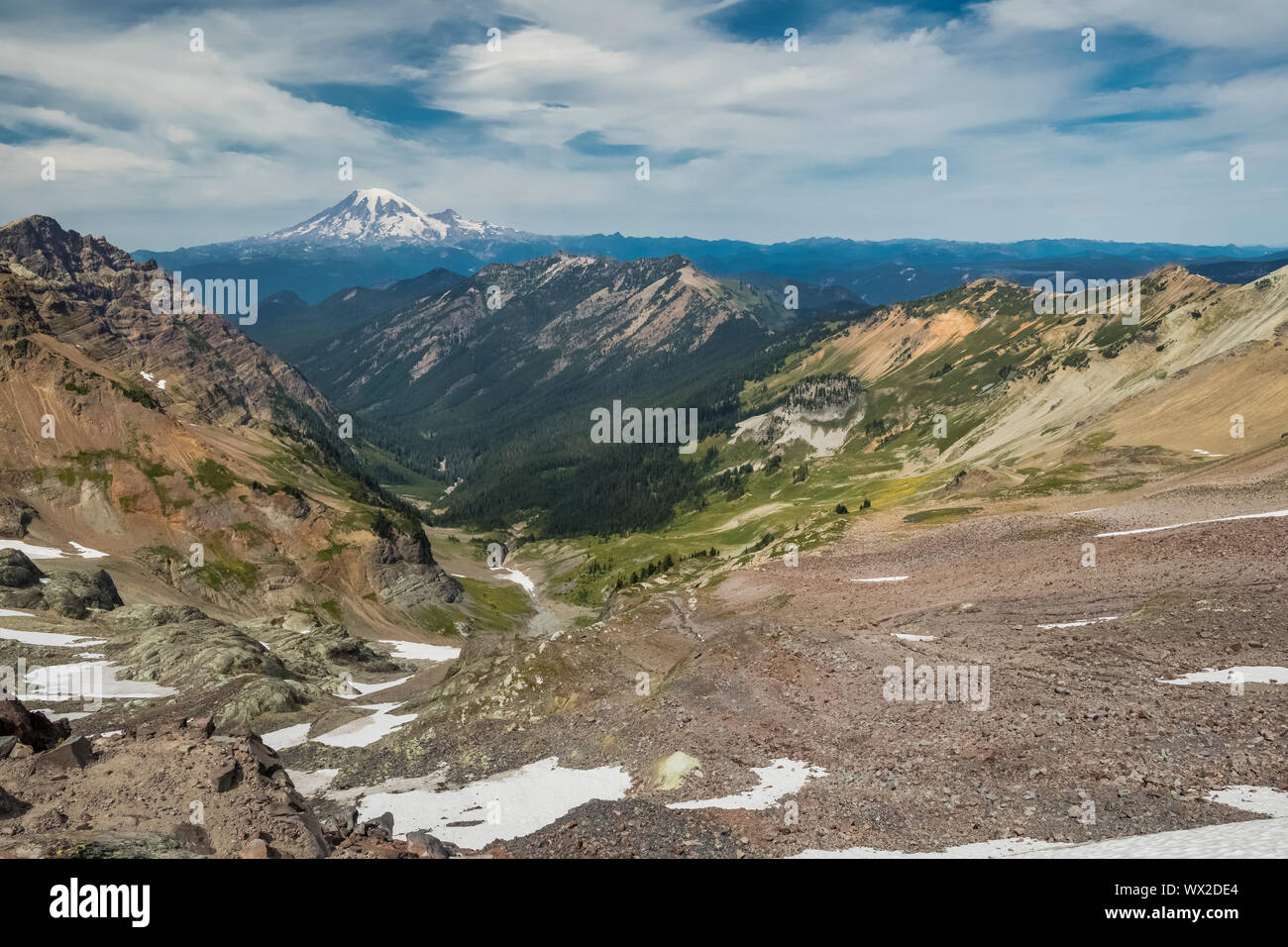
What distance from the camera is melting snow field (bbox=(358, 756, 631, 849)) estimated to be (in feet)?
117

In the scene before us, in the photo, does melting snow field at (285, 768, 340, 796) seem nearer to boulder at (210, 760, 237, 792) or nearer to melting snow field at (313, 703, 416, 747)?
melting snow field at (313, 703, 416, 747)

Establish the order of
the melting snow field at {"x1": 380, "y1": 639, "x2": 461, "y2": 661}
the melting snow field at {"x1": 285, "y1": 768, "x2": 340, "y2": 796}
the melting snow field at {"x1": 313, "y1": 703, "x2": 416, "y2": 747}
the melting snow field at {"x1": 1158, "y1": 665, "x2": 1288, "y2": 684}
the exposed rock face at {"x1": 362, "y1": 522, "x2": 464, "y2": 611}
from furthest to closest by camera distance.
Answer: the exposed rock face at {"x1": 362, "y1": 522, "x2": 464, "y2": 611}
the melting snow field at {"x1": 380, "y1": 639, "x2": 461, "y2": 661}
the melting snow field at {"x1": 313, "y1": 703, "x2": 416, "y2": 747}
the melting snow field at {"x1": 285, "y1": 768, "x2": 340, "y2": 796}
the melting snow field at {"x1": 1158, "y1": 665, "x2": 1288, "y2": 684}

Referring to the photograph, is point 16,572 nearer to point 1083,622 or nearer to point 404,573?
point 404,573

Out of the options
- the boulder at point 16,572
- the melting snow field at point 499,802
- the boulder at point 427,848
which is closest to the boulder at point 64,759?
the melting snow field at point 499,802

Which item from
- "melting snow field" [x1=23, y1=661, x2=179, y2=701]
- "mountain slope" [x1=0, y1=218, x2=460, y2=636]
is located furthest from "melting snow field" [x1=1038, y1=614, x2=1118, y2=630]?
"mountain slope" [x1=0, y1=218, x2=460, y2=636]

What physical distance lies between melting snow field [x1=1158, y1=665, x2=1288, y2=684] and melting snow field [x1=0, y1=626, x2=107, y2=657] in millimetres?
92189

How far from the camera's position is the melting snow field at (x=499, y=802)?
117 feet

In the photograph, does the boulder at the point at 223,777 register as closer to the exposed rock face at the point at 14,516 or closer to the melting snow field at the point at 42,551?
the melting snow field at the point at 42,551

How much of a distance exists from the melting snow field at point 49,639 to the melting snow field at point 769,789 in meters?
72.1

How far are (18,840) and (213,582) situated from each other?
4561 inches

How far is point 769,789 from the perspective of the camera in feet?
115

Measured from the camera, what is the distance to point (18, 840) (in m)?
21.5
